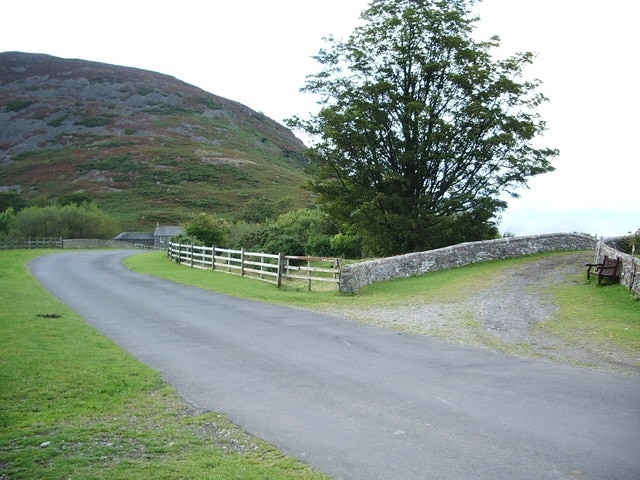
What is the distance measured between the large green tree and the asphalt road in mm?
16864

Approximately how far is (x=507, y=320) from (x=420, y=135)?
686 inches

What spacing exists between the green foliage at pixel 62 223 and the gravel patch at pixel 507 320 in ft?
201

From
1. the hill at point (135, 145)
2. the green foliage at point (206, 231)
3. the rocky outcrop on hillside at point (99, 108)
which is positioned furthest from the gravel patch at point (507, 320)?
the rocky outcrop on hillside at point (99, 108)

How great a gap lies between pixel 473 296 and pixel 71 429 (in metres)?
14.3

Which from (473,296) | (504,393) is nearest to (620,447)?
(504,393)

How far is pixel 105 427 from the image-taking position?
6.14 m

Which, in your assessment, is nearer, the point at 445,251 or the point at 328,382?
the point at 328,382

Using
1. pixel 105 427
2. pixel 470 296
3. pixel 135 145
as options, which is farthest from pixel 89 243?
pixel 105 427

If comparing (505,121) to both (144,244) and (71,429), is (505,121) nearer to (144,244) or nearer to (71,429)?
(71,429)

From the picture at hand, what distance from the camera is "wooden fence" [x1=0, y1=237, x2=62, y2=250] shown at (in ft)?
189

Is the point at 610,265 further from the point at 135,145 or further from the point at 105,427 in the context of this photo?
the point at 135,145

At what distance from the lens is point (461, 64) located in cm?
2952

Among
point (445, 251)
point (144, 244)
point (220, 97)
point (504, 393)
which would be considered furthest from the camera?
point (220, 97)

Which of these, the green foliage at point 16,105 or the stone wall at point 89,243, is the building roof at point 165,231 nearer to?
the stone wall at point 89,243
